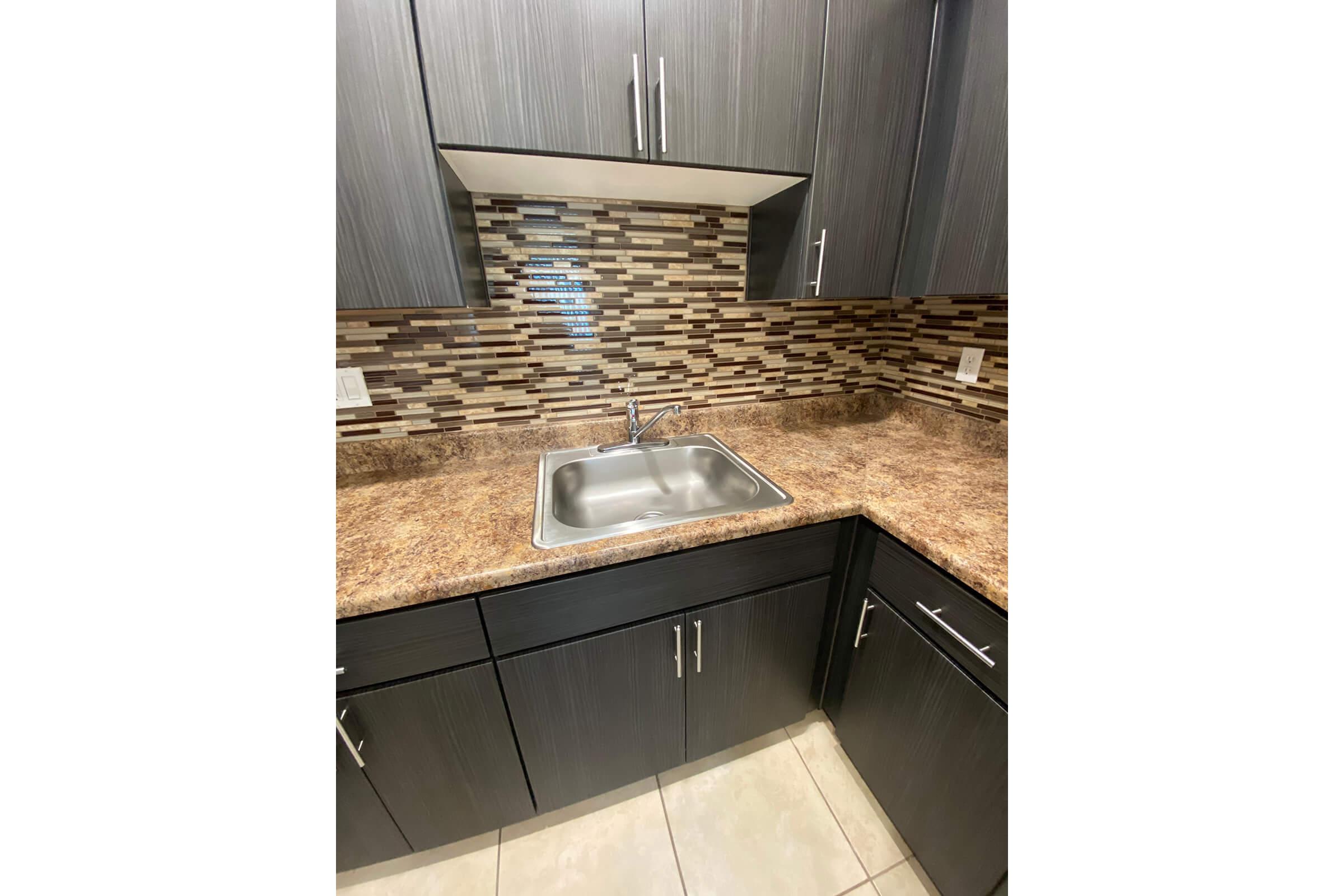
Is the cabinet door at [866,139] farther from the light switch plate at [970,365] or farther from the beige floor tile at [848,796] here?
the beige floor tile at [848,796]

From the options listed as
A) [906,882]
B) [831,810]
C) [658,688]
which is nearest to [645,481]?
[658,688]

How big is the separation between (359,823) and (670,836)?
73cm

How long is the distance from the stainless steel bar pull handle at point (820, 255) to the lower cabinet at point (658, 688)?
76 centimetres

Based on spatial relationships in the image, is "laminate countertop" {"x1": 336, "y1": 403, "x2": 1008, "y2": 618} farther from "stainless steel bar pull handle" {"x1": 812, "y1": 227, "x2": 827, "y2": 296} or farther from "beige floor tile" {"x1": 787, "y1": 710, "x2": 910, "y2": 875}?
"beige floor tile" {"x1": 787, "y1": 710, "x2": 910, "y2": 875}

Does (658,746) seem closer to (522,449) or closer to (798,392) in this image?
(522,449)

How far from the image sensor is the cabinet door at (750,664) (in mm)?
944

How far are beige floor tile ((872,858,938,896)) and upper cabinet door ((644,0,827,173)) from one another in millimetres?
1732

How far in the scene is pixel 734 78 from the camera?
2.76 feet

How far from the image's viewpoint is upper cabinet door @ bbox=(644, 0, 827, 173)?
2.60ft

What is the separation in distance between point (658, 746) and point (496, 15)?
161 centimetres
